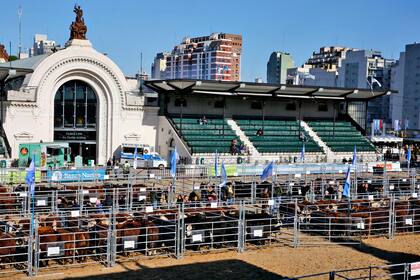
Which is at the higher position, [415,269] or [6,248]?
[415,269]

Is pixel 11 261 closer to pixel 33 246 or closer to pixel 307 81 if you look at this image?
pixel 33 246

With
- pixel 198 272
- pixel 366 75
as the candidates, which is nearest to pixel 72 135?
pixel 198 272

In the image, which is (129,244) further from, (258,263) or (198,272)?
(258,263)

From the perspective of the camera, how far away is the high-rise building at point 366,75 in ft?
393

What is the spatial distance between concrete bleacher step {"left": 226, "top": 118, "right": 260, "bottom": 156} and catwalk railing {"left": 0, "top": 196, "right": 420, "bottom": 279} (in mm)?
24026

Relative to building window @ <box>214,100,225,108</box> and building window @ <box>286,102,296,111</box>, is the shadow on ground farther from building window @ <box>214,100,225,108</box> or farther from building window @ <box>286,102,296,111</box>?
building window @ <box>286,102,296,111</box>

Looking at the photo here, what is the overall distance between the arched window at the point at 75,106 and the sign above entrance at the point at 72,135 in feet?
1.62

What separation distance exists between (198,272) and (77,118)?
32.4 metres

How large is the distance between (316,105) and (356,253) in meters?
39.6

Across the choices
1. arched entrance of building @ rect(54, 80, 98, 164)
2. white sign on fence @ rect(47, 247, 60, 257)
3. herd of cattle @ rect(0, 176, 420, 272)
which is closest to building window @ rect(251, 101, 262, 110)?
arched entrance of building @ rect(54, 80, 98, 164)

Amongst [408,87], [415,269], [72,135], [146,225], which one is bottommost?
[146,225]

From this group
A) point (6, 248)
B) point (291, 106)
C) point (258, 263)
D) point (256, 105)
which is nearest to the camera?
point (6, 248)

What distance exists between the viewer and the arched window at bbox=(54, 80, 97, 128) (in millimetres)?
46938

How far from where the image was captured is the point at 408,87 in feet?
347
